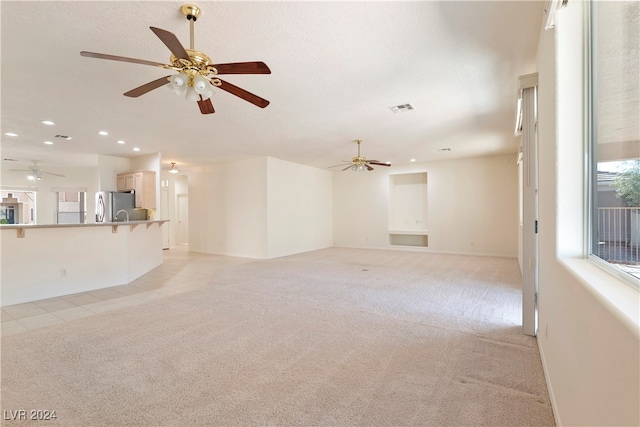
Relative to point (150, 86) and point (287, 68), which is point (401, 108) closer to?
point (287, 68)

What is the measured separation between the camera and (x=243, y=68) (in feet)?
6.99

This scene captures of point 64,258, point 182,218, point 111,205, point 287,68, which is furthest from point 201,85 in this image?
point 182,218

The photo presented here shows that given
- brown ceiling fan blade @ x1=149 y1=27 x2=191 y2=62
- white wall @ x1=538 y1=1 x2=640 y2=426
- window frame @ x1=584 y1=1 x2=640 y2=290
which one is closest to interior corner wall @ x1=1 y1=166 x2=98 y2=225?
brown ceiling fan blade @ x1=149 y1=27 x2=191 y2=62

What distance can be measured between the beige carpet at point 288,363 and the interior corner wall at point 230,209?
150 inches

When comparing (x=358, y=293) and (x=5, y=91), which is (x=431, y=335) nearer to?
(x=358, y=293)

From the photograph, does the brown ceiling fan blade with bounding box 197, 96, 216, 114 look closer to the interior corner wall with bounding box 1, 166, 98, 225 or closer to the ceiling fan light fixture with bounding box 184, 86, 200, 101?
→ the ceiling fan light fixture with bounding box 184, 86, 200, 101

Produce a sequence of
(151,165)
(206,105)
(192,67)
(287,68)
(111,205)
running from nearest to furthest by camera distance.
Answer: (192,67), (206,105), (287,68), (111,205), (151,165)

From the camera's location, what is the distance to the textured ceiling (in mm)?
2164

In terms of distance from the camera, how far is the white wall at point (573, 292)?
0.83m

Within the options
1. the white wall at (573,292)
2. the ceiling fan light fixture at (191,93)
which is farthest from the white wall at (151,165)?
the white wall at (573,292)

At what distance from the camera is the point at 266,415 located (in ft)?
5.71

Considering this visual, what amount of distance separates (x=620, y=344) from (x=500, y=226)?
800 centimetres

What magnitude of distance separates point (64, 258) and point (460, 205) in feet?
29.3

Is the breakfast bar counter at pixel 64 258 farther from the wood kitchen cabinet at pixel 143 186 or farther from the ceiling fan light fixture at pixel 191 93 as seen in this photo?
the ceiling fan light fixture at pixel 191 93
